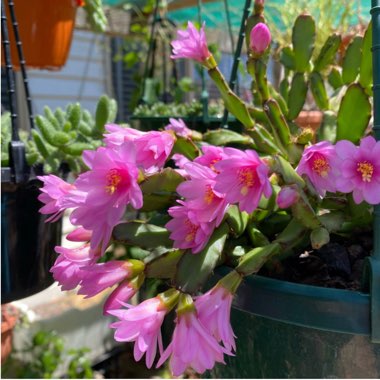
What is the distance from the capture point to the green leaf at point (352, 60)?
95 centimetres

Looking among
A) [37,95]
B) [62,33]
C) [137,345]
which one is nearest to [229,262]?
[137,345]

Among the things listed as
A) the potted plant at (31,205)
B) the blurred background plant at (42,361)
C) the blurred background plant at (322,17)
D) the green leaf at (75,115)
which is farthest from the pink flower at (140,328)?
the blurred background plant at (322,17)

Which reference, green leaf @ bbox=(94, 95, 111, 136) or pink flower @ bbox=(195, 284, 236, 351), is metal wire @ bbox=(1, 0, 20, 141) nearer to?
green leaf @ bbox=(94, 95, 111, 136)

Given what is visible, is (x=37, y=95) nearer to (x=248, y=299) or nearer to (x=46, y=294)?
(x=46, y=294)

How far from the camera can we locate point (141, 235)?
0.65 metres

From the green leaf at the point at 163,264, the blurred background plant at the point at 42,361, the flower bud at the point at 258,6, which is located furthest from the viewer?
the blurred background plant at the point at 42,361

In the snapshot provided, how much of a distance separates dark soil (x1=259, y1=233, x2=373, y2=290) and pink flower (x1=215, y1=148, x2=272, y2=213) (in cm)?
18

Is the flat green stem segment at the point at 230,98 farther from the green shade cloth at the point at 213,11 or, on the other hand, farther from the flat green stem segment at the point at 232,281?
the green shade cloth at the point at 213,11

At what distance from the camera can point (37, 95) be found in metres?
3.50

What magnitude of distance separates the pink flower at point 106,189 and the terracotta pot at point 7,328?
49.7 inches

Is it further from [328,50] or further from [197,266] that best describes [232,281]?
[328,50]

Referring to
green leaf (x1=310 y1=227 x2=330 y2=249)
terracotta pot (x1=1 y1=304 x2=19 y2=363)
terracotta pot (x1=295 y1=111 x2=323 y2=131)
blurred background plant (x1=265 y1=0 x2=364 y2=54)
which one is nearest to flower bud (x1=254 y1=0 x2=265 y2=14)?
green leaf (x1=310 y1=227 x2=330 y2=249)

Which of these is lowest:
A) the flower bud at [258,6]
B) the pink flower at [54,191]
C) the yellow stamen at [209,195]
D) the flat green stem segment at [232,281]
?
the flat green stem segment at [232,281]

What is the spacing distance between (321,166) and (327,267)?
0.19 metres
